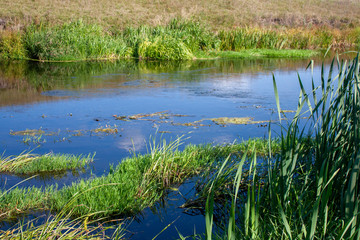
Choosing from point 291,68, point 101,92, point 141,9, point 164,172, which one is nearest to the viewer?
point 164,172

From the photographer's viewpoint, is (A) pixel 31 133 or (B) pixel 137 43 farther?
(B) pixel 137 43

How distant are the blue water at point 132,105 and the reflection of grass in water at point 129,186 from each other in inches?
9.4

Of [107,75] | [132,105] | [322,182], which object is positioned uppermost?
[322,182]

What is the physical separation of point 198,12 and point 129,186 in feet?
124

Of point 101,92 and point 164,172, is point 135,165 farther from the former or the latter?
point 101,92

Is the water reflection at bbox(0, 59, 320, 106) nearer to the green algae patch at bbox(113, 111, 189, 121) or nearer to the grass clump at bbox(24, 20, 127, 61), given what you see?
the grass clump at bbox(24, 20, 127, 61)

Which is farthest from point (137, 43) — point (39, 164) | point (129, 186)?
point (129, 186)

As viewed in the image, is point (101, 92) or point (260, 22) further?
point (260, 22)

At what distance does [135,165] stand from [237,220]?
151 cm

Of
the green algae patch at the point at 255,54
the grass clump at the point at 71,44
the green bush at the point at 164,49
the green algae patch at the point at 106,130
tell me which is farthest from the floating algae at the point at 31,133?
the green algae patch at the point at 255,54

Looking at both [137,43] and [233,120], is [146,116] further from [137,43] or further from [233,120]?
[137,43]

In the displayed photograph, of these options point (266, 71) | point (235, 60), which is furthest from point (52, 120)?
point (235, 60)

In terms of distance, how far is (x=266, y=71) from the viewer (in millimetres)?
14883

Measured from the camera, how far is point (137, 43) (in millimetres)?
18984
